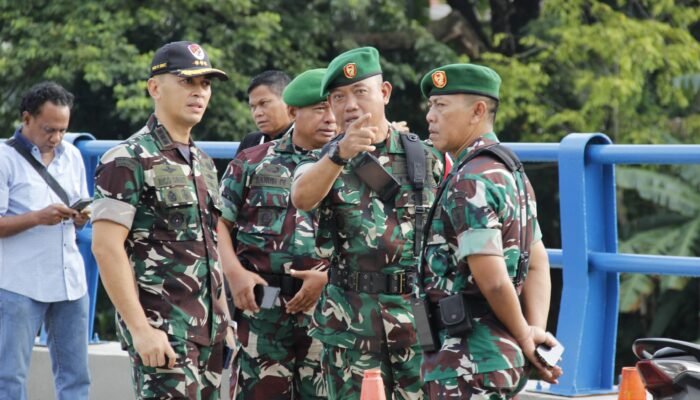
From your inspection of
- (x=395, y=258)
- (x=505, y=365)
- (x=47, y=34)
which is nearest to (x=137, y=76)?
(x=47, y=34)

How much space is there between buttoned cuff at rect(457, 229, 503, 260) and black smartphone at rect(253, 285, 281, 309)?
1776 mm

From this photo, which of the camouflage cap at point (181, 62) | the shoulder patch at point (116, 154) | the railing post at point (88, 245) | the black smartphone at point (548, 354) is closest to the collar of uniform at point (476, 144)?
the black smartphone at point (548, 354)

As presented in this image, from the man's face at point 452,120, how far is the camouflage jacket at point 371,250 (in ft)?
2.40

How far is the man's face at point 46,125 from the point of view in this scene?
22.4 feet

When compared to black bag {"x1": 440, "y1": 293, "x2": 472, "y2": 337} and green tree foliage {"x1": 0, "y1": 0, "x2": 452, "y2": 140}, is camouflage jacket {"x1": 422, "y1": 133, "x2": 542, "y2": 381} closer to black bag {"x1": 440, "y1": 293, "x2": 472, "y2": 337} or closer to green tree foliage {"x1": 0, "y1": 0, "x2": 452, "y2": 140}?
black bag {"x1": 440, "y1": 293, "x2": 472, "y2": 337}

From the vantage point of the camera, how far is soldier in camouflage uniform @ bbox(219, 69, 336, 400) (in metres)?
5.61

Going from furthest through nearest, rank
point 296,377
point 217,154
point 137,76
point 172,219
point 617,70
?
point 617,70, point 137,76, point 217,154, point 296,377, point 172,219

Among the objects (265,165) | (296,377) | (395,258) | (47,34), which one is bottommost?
(296,377)

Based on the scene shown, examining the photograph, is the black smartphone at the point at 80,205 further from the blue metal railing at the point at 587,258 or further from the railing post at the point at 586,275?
the railing post at the point at 586,275

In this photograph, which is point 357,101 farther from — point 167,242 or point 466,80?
point 167,242

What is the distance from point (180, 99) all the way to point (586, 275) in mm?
2278

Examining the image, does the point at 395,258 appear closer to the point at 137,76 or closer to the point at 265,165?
the point at 265,165

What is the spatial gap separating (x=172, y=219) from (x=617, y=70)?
46.0 feet

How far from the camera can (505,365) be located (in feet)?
13.3
